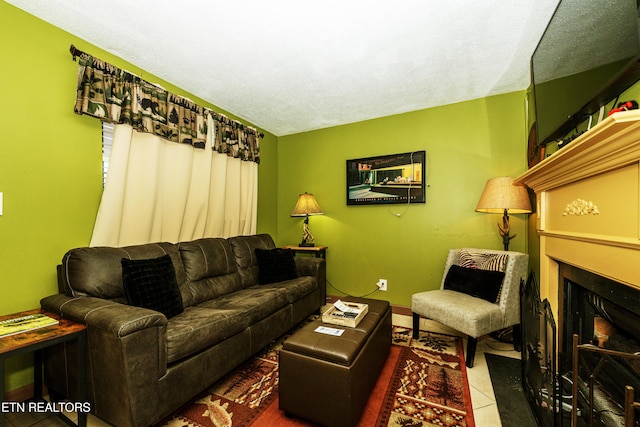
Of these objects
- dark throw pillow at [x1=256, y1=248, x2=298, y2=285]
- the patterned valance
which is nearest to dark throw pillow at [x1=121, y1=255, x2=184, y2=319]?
dark throw pillow at [x1=256, y1=248, x2=298, y2=285]

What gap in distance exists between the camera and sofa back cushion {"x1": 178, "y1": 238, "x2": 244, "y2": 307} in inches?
90.8

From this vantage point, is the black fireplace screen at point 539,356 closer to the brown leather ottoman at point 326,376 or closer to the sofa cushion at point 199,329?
the brown leather ottoman at point 326,376

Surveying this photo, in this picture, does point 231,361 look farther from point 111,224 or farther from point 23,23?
point 23,23

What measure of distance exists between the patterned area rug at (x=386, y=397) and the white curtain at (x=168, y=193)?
4.62 feet

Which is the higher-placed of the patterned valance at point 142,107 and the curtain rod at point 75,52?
the curtain rod at point 75,52

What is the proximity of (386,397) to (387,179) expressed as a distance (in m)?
2.36

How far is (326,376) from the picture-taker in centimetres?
138

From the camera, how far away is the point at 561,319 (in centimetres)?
172

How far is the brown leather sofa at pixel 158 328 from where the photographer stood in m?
1.31

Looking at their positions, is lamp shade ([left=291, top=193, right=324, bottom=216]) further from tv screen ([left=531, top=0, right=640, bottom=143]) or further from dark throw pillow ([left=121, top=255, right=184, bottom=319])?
tv screen ([left=531, top=0, right=640, bottom=143])

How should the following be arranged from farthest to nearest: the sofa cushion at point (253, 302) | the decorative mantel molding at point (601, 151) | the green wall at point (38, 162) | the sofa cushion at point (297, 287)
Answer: the sofa cushion at point (297, 287) < the sofa cushion at point (253, 302) < the green wall at point (38, 162) < the decorative mantel molding at point (601, 151)

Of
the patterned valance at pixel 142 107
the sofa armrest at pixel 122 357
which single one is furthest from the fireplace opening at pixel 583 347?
the patterned valance at pixel 142 107

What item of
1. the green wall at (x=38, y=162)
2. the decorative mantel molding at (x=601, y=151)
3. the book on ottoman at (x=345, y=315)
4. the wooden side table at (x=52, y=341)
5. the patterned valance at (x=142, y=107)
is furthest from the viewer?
the patterned valance at (x=142, y=107)

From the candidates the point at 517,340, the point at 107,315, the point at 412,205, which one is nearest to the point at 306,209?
the point at 412,205
